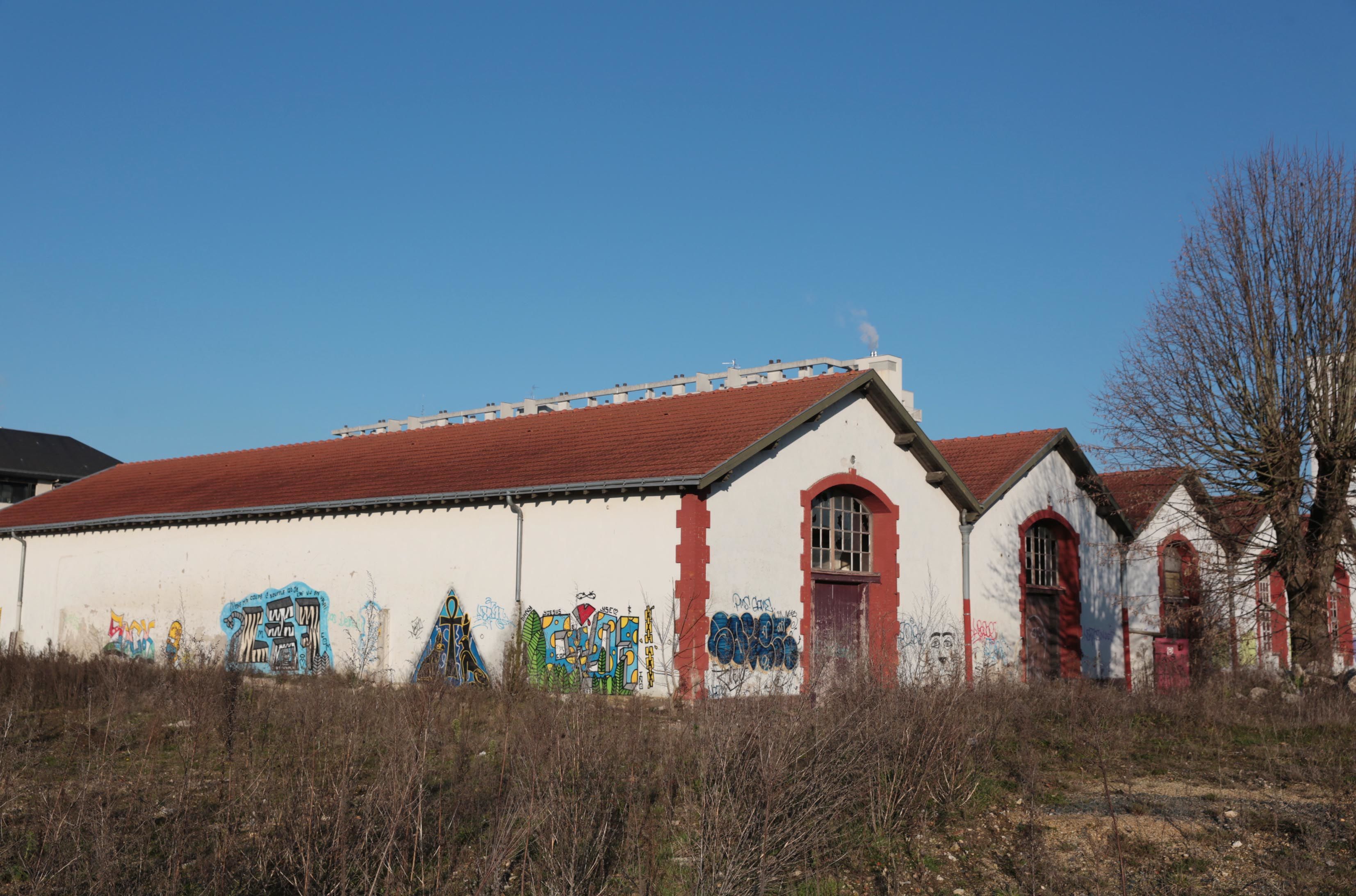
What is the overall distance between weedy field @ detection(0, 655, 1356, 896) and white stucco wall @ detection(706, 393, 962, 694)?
518 centimetres

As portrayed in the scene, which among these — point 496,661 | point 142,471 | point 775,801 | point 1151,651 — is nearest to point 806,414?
point 496,661

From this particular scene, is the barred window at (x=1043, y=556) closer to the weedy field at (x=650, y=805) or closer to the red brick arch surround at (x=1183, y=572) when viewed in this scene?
the red brick arch surround at (x=1183, y=572)

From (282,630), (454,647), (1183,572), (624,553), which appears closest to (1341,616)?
(1183,572)

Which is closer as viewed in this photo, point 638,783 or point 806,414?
point 638,783

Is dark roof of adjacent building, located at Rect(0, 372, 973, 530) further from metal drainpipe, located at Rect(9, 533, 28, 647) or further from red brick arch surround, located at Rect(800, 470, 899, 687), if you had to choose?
red brick arch surround, located at Rect(800, 470, 899, 687)

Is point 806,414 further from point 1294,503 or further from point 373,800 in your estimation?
point 373,800

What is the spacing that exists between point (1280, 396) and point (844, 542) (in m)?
7.58

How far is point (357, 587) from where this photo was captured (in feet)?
67.2

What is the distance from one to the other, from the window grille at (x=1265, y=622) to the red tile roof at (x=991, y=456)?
16.2 ft

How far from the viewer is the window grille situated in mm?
22281

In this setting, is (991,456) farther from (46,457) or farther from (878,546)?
(46,457)

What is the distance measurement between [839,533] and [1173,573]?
39.7ft

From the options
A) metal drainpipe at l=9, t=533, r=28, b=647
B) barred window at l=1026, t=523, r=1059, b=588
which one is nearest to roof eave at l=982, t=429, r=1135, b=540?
barred window at l=1026, t=523, r=1059, b=588

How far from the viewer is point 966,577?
2155 centimetres
